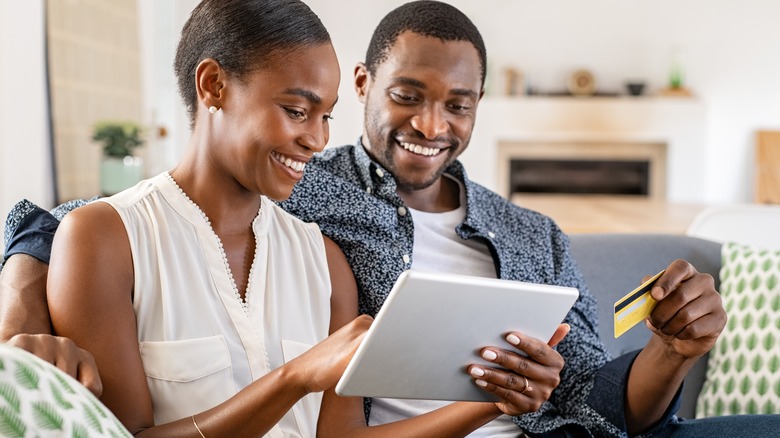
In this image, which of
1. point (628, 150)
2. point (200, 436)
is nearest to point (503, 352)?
point (200, 436)

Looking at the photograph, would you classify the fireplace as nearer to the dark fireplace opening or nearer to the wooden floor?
the dark fireplace opening

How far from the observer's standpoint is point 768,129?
7590mm

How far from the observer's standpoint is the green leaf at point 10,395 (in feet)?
2.32

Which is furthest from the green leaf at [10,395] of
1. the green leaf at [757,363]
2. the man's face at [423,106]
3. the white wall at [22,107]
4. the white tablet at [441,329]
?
the white wall at [22,107]

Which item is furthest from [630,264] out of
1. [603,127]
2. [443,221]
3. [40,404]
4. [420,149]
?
[603,127]

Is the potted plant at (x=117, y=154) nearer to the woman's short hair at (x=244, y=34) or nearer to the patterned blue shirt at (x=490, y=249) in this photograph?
the patterned blue shirt at (x=490, y=249)

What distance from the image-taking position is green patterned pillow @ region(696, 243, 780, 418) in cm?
188

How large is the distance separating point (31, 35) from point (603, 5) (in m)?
4.83

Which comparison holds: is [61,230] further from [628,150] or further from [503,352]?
[628,150]

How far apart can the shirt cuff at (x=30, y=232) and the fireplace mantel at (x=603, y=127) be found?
6367 millimetres

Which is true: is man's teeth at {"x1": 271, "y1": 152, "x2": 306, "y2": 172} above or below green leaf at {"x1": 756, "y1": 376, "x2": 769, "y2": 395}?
above

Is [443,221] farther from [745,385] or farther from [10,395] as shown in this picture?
[10,395]

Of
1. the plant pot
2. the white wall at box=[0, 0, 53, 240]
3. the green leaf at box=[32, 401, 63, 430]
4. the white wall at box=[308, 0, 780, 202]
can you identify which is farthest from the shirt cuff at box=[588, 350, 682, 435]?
the white wall at box=[308, 0, 780, 202]

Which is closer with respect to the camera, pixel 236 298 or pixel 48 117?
pixel 236 298
